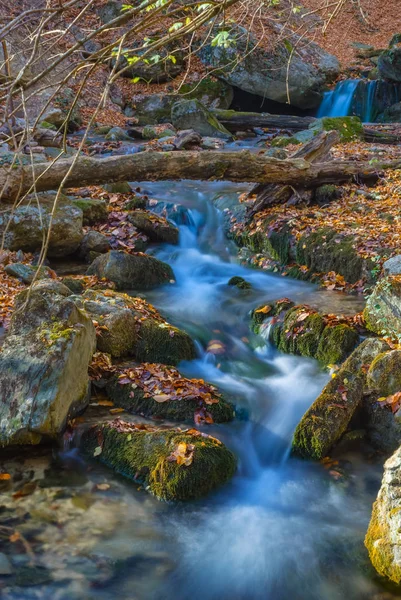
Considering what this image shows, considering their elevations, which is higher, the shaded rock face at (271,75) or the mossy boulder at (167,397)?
the shaded rock face at (271,75)

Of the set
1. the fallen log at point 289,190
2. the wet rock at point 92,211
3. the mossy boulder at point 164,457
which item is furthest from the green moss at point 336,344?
the wet rock at point 92,211

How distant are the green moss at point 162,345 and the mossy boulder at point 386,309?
215 cm

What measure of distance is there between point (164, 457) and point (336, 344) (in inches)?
103

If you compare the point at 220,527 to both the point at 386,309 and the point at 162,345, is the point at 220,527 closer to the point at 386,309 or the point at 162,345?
the point at 162,345

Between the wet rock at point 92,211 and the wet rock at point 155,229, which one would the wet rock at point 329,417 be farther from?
the wet rock at point 92,211

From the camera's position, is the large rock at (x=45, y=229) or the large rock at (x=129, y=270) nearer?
the large rock at (x=129, y=270)

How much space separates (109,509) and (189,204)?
26.7 feet

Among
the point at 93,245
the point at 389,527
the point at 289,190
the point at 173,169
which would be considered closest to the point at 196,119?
the point at 289,190

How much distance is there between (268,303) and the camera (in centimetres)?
756

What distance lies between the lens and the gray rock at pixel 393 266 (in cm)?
709

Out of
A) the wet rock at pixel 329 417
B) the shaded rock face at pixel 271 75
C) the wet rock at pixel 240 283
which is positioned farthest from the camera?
the shaded rock face at pixel 271 75

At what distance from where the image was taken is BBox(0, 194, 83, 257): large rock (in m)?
8.89

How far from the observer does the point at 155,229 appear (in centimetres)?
1008

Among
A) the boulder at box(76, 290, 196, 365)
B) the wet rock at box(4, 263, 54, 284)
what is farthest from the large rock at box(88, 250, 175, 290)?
the boulder at box(76, 290, 196, 365)
